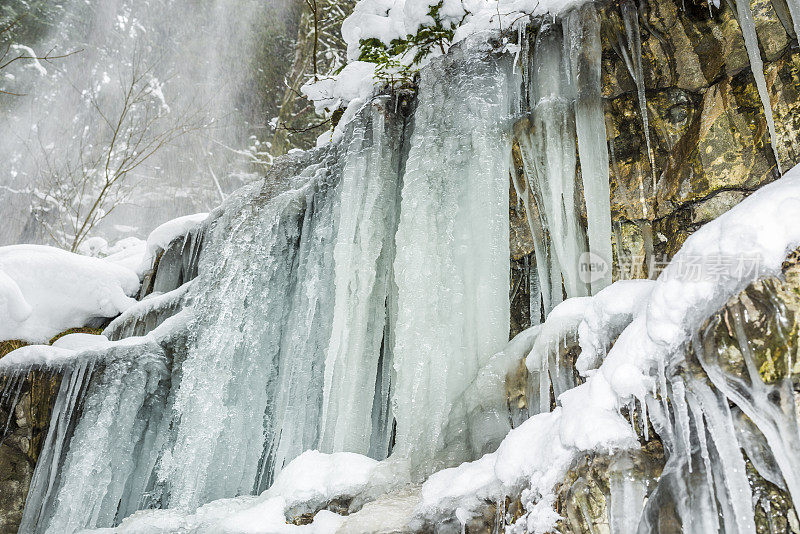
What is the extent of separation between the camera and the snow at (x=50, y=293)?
5.25 metres

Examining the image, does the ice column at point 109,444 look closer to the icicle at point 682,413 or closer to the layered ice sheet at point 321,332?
the layered ice sheet at point 321,332

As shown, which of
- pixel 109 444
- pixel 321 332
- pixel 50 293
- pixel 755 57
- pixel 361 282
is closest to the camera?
pixel 755 57

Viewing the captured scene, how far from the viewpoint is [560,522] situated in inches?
72.9

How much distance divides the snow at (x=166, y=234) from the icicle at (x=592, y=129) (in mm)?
4007

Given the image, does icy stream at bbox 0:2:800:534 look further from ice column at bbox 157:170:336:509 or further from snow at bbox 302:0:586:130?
snow at bbox 302:0:586:130

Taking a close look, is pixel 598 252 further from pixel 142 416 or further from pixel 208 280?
pixel 142 416

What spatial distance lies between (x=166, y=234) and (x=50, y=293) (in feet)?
3.98

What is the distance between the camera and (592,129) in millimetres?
3359

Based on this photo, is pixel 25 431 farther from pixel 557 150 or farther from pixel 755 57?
Answer: pixel 755 57

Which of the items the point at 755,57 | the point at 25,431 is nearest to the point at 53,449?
the point at 25,431

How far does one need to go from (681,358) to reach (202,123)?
1159cm

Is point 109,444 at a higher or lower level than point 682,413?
higher

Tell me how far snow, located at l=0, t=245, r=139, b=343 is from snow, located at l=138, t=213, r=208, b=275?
0.38 meters

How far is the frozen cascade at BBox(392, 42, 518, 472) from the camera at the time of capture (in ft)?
10.5
